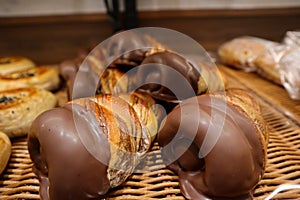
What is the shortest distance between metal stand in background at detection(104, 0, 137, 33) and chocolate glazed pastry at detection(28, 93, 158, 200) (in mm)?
964

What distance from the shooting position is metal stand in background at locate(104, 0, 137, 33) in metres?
1.67

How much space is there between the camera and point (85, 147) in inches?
26.0

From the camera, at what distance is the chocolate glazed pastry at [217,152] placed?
663mm

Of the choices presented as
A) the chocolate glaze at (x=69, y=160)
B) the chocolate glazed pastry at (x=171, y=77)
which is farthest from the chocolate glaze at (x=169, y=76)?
the chocolate glaze at (x=69, y=160)

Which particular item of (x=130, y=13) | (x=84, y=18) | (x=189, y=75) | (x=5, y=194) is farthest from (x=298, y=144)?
(x=84, y=18)

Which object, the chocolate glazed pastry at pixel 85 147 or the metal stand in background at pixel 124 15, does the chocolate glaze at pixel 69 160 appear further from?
the metal stand in background at pixel 124 15

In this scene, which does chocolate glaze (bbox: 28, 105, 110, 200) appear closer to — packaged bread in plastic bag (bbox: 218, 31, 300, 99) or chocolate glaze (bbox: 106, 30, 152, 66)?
chocolate glaze (bbox: 106, 30, 152, 66)

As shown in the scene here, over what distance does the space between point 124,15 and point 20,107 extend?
3.37 ft

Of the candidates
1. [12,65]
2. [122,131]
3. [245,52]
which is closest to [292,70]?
[245,52]

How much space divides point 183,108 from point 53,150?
310 mm

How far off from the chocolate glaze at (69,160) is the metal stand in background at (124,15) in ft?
3.49

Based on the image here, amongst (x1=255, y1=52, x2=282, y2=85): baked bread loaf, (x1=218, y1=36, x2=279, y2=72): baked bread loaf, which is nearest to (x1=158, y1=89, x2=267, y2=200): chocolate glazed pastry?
(x1=255, y1=52, x2=282, y2=85): baked bread loaf

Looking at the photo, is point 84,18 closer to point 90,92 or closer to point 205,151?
point 90,92

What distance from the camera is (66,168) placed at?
0.65m
